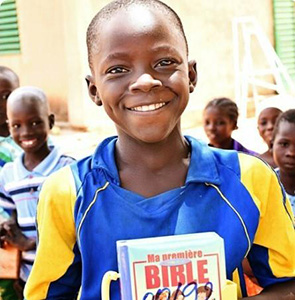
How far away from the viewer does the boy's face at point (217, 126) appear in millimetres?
4105

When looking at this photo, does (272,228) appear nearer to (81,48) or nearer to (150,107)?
(150,107)

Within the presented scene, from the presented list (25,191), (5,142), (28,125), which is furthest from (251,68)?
(25,191)

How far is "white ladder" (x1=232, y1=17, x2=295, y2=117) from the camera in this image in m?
8.23

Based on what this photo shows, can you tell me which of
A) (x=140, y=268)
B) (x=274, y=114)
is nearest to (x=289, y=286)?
(x=140, y=268)

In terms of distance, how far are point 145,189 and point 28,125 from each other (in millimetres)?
1611

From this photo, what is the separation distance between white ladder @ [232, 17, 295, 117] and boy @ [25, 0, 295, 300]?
6920mm

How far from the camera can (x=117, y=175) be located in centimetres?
136

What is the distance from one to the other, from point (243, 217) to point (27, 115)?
1.75m

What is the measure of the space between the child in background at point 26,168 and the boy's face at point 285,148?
989 millimetres

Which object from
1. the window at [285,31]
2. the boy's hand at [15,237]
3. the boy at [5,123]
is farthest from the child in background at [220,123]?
the window at [285,31]

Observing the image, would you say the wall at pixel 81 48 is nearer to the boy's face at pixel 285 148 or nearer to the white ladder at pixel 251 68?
the white ladder at pixel 251 68

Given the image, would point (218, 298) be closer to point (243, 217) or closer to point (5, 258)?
point (243, 217)

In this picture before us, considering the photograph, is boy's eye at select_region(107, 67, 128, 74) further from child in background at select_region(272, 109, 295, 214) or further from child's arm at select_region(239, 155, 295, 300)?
child in background at select_region(272, 109, 295, 214)

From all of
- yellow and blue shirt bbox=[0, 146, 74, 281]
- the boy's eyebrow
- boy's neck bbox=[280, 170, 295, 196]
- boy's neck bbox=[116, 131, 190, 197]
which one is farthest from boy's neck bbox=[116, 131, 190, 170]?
boy's neck bbox=[280, 170, 295, 196]
